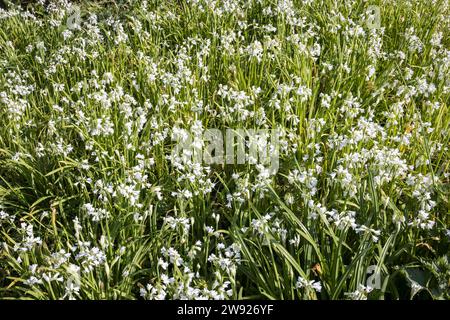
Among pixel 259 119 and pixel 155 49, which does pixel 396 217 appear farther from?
pixel 155 49

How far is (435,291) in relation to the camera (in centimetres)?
274

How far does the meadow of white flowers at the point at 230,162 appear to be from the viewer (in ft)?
9.34

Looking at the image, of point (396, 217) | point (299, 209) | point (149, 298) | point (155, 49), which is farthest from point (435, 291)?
point (155, 49)

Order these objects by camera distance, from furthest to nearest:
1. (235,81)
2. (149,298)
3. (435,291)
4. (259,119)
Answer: (235,81), (259,119), (435,291), (149,298)

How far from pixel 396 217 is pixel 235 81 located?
6.68ft

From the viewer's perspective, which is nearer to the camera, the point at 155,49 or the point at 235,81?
the point at 235,81

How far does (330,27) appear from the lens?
4934 millimetres

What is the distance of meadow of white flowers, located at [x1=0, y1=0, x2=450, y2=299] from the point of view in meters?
2.85

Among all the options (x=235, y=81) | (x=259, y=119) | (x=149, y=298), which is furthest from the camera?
(x=235, y=81)

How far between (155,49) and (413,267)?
324 centimetres

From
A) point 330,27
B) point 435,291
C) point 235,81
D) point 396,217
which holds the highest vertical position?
point 330,27

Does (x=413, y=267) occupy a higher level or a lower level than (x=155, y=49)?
lower

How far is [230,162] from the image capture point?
3.73 meters

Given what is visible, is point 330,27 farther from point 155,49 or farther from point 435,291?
point 435,291
